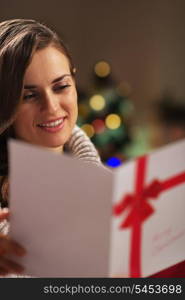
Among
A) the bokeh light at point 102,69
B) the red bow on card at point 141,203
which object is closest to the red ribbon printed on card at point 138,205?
the red bow on card at point 141,203

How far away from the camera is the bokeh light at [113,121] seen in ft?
10.3

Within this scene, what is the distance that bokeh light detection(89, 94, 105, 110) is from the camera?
10.2 feet

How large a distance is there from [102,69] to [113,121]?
0.76 m

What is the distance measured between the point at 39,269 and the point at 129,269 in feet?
0.52

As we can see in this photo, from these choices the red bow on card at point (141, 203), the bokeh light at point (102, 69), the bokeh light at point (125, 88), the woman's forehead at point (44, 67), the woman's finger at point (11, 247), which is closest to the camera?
the red bow on card at point (141, 203)

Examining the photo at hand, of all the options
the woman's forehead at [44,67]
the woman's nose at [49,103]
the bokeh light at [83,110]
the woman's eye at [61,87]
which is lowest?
the bokeh light at [83,110]

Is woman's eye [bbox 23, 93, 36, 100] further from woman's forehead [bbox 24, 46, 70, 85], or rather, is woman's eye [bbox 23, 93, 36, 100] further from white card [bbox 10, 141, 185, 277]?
white card [bbox 10, 141, 185, 277]

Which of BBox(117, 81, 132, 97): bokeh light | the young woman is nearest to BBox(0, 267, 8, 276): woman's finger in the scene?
the young woman

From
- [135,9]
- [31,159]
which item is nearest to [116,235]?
[31,159]

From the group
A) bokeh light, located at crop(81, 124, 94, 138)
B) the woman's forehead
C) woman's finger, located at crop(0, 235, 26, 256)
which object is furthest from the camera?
bokeh light, located at crop(81, 124, 94, 138)

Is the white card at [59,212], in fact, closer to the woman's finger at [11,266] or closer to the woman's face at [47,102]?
the woman's finger at [11,266]

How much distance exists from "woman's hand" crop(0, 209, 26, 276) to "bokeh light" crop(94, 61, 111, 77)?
8.46 ft

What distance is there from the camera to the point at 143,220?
36.5 inches

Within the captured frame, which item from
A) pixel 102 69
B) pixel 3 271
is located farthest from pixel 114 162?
pixel 3 271
